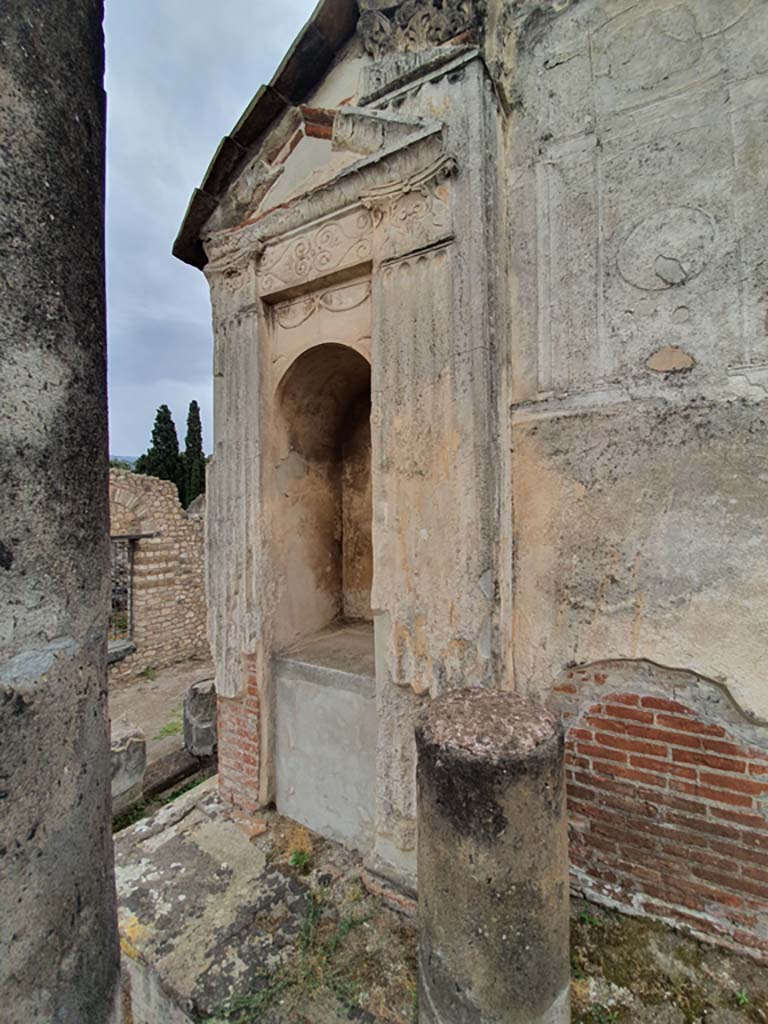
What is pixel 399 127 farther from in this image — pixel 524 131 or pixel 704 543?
pixel 704 543

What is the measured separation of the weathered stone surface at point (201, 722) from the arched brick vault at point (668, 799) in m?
3.67

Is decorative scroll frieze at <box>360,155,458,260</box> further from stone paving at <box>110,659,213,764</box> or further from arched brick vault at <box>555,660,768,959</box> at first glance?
stone paving at <box>110,659,213,764</box>

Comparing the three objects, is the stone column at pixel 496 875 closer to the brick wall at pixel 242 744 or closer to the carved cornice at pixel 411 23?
the brick wall at pixel 242 744

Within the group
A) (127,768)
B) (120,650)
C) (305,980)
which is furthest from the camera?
(120,650)

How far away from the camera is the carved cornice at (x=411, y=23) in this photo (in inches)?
91.9

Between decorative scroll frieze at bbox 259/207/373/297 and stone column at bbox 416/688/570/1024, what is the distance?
249 centimetres

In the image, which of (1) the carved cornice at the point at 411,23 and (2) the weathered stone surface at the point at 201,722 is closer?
(1) the carved cornice at the point at 411,23

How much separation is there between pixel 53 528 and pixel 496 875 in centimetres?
168

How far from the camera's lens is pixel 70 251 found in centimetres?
94

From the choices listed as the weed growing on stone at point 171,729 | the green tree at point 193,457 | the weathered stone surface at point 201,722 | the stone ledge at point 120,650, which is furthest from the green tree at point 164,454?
the weathered stone surface at point 201,722

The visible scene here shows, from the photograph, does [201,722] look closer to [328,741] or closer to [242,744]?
[242,744]

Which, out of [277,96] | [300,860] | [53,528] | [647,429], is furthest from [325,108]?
[300,860]

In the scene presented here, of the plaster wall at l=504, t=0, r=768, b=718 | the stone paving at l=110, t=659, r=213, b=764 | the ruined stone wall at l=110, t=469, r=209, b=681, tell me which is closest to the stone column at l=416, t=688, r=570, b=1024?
the plaster wall at l=504, t=0, r=768, b=718

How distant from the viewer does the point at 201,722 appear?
4672 millimetres
